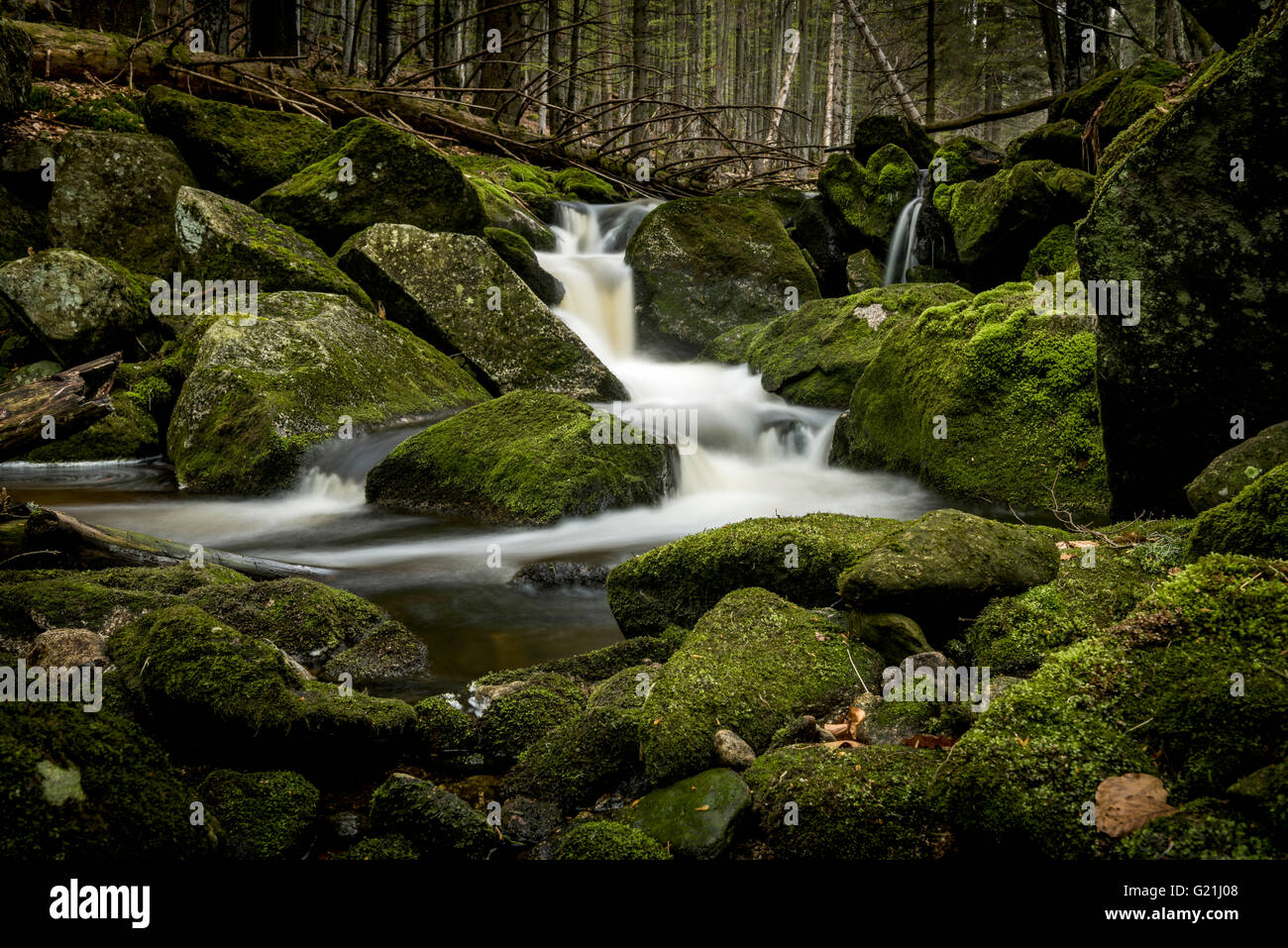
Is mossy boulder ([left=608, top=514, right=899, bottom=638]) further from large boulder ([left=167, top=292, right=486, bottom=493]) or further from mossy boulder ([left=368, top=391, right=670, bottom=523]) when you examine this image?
large boulder ([left=167, top=292, right=486, bottom=493])

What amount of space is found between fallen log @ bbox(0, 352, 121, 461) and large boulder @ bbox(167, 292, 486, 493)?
9.76 feet

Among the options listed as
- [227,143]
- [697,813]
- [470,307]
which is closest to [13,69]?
[227,143]

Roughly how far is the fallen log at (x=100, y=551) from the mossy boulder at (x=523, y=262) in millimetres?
7851

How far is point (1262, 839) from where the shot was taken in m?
1.87

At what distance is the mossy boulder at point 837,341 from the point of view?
10.5 metres

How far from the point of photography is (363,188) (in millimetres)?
11844

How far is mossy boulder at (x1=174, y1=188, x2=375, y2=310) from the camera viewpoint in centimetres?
1009

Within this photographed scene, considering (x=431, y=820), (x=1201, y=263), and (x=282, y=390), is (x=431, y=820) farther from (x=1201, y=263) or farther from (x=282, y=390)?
(x=282, y=390)

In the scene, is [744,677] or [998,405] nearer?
[744,677]

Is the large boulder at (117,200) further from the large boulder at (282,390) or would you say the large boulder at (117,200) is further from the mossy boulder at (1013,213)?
the mossy boulder at (1013,213)

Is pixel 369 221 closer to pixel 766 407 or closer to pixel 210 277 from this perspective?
pixel 210 277

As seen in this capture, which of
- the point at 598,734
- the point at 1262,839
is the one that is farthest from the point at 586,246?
the point at 1262,839

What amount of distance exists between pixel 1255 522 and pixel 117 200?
46.0ft

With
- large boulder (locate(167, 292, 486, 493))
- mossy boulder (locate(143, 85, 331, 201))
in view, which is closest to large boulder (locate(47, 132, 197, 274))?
mossy boulder (locate(143, 85, 331, 201))
